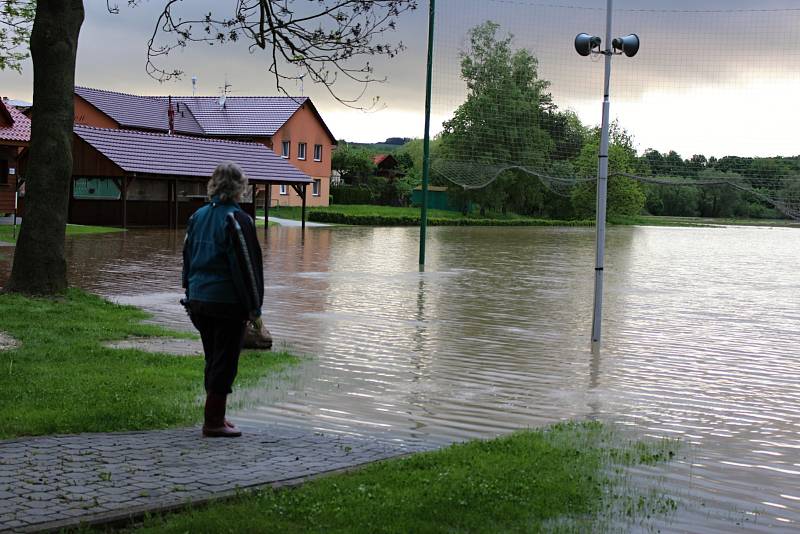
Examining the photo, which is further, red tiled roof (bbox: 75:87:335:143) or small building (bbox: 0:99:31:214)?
red tiled roof (bbox: 75:87:335:143)

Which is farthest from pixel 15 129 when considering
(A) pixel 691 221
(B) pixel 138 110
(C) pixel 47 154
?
(A) pixel 691 221

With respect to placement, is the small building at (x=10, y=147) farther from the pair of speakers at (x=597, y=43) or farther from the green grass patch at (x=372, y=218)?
the pair of speakers at (x=597, y=43)

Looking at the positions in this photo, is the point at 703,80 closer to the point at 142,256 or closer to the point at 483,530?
the point at 142,256

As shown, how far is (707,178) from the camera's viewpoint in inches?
1107

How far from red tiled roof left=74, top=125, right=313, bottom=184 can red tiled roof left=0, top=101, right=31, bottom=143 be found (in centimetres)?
228

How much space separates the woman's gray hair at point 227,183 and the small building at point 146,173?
117 ft

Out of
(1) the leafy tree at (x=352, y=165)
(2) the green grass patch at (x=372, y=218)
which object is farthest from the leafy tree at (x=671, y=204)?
(1) the leafy tree at (x=352, y=165)

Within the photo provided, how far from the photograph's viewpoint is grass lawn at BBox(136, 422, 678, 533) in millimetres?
4766

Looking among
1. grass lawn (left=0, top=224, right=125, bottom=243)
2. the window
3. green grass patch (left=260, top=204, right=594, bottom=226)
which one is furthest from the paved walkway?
green grass patch (left=260, top=204, right=594, bottom=226)

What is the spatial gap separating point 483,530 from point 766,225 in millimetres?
85812

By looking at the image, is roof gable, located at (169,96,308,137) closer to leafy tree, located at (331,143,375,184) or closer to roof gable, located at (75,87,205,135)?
roof gable, located at (75,87,205,135)

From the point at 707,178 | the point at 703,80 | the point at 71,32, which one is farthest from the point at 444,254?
the point at 71,32

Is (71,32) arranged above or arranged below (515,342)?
above

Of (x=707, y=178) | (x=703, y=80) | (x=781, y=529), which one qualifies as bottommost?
(x=781, y=529)
